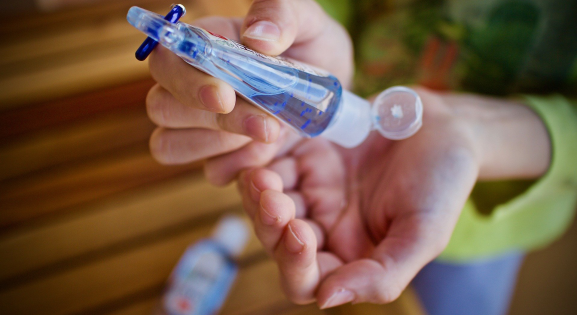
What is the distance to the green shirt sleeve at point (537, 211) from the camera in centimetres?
56

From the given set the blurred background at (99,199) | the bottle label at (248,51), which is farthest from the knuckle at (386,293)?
the bottle label at (248,51)

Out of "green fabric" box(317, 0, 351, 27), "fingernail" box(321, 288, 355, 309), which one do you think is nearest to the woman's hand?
"fingernail" box(321, 288, 355, 309)

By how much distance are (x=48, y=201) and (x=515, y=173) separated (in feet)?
2.66

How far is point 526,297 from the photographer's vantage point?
808mm

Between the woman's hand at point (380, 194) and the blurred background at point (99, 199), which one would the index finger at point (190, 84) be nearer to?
the woman's hand at point (380, 194)

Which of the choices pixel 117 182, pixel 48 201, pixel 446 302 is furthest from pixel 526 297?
pixel 48 201

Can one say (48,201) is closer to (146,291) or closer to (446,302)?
(146,291)

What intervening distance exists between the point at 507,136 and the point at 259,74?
420 mm

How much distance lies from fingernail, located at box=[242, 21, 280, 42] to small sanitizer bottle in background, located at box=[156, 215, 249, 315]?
0.35m

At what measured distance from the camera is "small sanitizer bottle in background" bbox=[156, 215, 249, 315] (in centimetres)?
54

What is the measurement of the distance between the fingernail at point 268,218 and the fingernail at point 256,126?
0.25 feet

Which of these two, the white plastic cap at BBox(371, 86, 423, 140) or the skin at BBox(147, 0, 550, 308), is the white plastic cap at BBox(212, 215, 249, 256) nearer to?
the skin at BBox(147, 0, 550, 308)

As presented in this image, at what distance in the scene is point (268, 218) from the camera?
14.0 inches

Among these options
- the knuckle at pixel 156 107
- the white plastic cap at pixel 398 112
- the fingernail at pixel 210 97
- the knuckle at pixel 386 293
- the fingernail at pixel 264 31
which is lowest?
the knuckle at pixel 386 293
